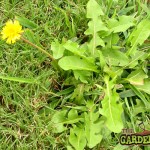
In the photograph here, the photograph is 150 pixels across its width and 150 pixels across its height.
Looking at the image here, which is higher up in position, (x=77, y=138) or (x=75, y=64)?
(x=75, y=64)

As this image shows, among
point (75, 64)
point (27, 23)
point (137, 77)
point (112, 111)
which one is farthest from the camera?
point (27, 23)

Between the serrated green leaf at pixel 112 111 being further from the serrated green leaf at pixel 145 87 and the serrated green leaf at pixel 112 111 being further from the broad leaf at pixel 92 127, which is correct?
the serrated green leaf at pixel 145 87

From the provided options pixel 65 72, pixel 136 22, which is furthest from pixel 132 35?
pixel 65 72

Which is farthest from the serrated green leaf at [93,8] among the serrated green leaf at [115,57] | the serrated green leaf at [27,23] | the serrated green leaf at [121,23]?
the serrated green leaf at [27,23]

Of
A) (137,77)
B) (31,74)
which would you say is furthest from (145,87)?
(31,74)

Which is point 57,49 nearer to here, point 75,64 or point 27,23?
point 75,64

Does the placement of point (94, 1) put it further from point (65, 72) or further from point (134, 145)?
point (134, 145)

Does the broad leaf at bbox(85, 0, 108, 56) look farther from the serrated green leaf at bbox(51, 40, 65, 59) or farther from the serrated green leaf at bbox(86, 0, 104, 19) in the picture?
the serrated green leaf at bbox(51, 40, 65, 59)

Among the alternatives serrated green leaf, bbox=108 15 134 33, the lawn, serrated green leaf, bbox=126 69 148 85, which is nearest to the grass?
the lawn
